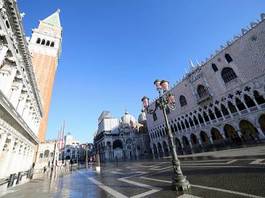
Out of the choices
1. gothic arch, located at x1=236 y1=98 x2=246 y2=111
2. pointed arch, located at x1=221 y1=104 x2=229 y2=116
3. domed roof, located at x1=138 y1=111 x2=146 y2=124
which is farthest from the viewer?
domed roof, located at x1=138 y1=111 x2=146 y2=124

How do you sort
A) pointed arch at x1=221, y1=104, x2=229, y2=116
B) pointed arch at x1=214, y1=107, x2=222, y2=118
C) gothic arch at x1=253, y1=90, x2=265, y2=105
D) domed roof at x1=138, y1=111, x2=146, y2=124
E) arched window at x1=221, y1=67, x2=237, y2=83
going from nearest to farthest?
gothic arch at x1=253, y1=90, x2=265, y2=105, arched window at x1=221, y1=67, x2=237, y2=83, pointed arch at x1=221, y1=104, x2=229, y2=116, pointed arch at x1=214, y1=107, x2=222, y2=118, domed roof at x1=138, y1=111, x2=146, y2=124

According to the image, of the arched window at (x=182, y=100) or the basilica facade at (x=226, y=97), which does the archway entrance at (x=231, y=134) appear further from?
the arched window at (x=182, y=100)

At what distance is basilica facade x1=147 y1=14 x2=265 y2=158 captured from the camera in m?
26.1

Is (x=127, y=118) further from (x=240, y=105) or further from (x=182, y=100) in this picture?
(x=240, y=105)

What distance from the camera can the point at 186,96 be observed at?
136 feet

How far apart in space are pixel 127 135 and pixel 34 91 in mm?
54702

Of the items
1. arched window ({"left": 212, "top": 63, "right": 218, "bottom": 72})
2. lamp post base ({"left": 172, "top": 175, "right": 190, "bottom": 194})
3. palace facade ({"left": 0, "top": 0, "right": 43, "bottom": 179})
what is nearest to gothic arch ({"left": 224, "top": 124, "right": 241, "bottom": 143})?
arched window ({"left": 212, "top": 63, "right": 218, "bottom": 72})

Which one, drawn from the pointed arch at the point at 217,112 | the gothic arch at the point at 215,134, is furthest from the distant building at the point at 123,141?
the pointed arch at the point at 217,112

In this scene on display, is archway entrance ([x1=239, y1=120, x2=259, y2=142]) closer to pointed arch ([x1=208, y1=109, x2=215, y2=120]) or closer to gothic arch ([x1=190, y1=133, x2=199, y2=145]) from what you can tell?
pointed arch ([x1=208, y1=109, x2=215, y2=120])

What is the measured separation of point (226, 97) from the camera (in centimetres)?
3084

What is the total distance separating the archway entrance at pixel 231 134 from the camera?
95.5 ft

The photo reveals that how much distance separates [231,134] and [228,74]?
40.4 feet

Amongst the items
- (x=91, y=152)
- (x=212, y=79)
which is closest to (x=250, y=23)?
(x=212, y=79)

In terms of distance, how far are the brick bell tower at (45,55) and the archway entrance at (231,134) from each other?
4098cm
